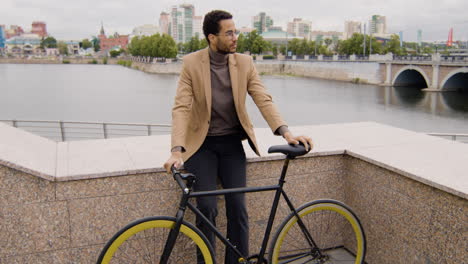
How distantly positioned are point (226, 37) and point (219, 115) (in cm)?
48

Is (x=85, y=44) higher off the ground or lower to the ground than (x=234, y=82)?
higher

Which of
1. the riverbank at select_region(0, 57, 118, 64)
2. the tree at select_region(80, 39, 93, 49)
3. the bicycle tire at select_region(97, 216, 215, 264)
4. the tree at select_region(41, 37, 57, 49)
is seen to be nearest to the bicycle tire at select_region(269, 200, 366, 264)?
the bicycle tire at select_region(97, 216, 215, 264)

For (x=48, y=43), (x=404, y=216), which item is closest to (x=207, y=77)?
(x=404, y=216)

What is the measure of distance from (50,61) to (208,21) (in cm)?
12746

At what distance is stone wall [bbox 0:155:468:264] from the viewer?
2.64 meters

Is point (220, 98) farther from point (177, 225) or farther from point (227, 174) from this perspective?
point (177, 225)

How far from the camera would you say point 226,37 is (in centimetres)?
269

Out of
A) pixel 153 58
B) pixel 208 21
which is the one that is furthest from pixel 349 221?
pixel 153 58

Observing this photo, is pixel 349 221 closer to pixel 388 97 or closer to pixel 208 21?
pixel 208 21

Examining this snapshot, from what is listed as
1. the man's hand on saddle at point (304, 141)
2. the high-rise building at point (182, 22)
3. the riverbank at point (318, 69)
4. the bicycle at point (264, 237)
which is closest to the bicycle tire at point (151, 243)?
the bicycle at point (264, 237)

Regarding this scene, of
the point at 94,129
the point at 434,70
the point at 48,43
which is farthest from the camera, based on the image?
the point at 48,43

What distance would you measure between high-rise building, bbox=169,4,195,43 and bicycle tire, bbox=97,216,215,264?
196825 millimetres

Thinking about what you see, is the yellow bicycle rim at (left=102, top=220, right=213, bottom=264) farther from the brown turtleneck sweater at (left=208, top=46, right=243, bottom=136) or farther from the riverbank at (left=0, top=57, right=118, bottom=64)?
the riverbank at (left=0, top=57, right=118, bottom=64)

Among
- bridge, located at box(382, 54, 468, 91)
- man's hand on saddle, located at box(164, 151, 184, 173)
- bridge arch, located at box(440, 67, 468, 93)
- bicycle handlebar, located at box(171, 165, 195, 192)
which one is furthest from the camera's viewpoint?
bridge arch, located at box(440, 67, 468, 93)
